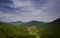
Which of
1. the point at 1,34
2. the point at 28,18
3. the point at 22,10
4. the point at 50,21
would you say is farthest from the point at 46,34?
the point at 1,34

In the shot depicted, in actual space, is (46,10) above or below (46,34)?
above

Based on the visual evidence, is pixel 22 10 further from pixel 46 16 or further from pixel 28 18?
pixel 46 16

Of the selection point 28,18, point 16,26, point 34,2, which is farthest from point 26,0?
point 16,26

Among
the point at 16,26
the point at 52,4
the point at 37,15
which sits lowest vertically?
the point at 16,26

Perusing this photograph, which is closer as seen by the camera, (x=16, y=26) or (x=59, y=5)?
(x=16, y=26)

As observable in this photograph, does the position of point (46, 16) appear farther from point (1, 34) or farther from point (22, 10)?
point (1, 34)

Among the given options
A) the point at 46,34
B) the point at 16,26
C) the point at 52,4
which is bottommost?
the point at 46,34
